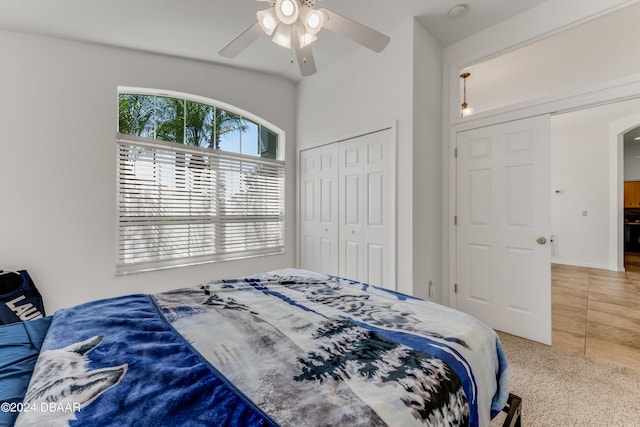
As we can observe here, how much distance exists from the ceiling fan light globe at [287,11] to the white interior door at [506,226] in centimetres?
217

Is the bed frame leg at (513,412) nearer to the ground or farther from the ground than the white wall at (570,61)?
nearer to the ground

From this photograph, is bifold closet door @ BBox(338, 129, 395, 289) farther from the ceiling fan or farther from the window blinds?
the ceiling fan

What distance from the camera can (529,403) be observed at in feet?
5.49

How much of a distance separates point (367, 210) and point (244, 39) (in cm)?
193

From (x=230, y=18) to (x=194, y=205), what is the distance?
1.87 m

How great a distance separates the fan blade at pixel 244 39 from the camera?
1631mm

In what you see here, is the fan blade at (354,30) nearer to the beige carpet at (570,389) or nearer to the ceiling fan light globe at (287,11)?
the ceiling fan light globe at (287,11)

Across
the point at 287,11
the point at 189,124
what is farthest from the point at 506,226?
the point at 189,124

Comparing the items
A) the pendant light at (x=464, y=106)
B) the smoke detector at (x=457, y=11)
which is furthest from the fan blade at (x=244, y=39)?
the pendant light at (x=464, y=106)

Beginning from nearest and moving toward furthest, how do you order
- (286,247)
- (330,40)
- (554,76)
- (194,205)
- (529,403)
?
(529,403), (554,76), (330,40), (194,205), (286,247)

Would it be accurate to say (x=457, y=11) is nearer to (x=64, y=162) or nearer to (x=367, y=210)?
(x=367, y=210)

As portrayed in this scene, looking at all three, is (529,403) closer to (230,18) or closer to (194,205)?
(194,205)

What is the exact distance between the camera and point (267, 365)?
85 centimetres

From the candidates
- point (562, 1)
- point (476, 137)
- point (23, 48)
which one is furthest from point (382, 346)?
point (23, 48)
